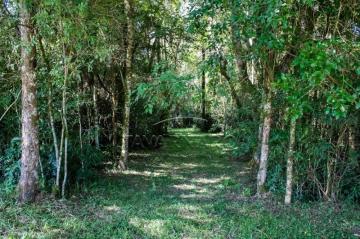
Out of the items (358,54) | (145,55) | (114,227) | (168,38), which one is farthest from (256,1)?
(145,55)

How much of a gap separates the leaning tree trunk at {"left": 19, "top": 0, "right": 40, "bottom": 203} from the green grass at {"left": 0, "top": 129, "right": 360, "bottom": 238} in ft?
0.88

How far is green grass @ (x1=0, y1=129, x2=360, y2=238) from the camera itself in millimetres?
3979

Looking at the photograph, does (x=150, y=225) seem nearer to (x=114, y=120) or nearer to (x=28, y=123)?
(x=28, y=123)

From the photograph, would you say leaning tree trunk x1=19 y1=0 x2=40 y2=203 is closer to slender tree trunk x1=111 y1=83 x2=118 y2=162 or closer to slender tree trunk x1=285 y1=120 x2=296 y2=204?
slender tree trunk x1=111 y1=83 x2=118 y2=162

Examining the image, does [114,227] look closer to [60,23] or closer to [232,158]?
[60,23]

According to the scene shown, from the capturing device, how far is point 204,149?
38.1ft

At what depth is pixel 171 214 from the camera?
461 centimetres

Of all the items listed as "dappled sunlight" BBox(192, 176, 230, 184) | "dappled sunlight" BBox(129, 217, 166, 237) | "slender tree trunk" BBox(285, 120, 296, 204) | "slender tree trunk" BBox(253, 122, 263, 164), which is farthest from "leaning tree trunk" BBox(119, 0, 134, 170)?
"slender tree trunk" BBox(285, 120, 296, 204)

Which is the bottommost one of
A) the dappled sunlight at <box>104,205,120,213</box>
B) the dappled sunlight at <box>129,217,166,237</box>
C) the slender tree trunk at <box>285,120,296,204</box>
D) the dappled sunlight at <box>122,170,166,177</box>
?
the dappled sunlight at <box>129,217,166,237</box>

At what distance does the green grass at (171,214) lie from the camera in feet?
13.1

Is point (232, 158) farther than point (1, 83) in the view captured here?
Yes

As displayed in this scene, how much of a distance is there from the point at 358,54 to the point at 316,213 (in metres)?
2.33

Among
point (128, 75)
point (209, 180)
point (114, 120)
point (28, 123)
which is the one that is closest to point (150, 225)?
point (28, 123)

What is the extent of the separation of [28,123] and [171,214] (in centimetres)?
235
